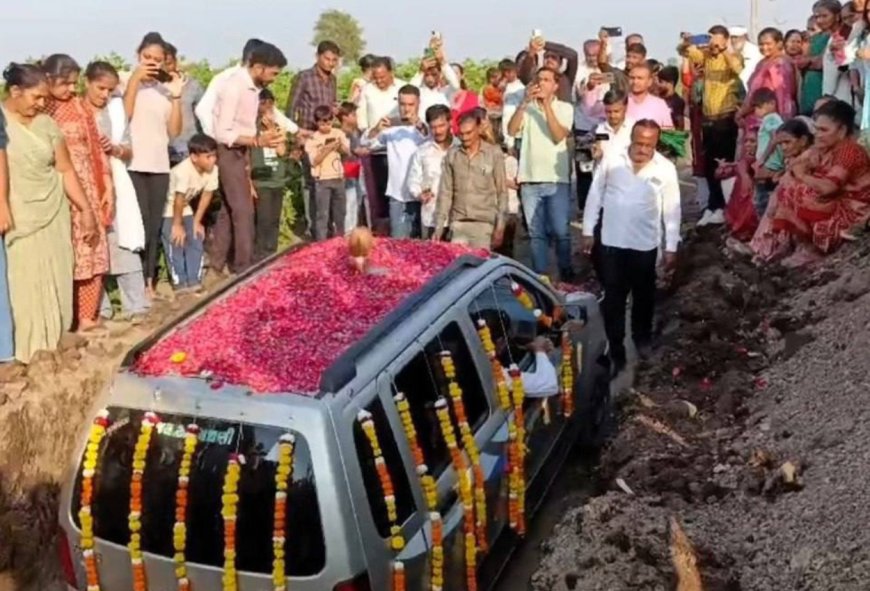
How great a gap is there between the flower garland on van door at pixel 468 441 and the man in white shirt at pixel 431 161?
4.70m

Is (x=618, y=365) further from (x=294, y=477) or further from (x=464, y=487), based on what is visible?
(x=294, y=477)

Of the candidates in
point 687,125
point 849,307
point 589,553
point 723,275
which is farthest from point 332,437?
point 687,125

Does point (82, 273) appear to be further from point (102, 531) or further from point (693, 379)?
point (693, 379)

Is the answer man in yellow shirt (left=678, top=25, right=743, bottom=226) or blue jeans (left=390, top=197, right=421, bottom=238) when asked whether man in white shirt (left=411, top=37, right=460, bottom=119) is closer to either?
blue jeans (left=390, top=197, right=421, bottom=238)

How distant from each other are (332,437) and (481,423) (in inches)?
53.8

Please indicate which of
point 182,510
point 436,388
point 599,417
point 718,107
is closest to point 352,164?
point 718,107

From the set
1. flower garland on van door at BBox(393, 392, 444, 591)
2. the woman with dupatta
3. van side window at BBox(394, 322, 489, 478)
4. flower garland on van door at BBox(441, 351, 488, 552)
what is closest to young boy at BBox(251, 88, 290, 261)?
the woman with dupatta

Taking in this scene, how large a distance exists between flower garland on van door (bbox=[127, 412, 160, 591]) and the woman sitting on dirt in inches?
260

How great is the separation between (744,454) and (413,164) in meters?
5.24

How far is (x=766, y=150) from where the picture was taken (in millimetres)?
10492

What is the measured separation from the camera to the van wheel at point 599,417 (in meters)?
7.41

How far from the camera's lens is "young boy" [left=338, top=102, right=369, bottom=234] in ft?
38.9

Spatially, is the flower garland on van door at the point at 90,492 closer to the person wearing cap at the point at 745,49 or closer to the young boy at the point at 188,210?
the young boy at the point at 188,210

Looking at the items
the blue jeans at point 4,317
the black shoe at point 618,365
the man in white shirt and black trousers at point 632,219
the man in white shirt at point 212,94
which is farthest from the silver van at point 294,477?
the man in white shirt at point 212,94
